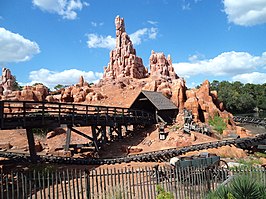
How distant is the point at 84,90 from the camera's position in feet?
147

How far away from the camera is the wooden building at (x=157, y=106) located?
26875 mm

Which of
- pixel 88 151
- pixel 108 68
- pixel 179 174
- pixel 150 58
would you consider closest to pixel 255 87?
pixel 150 58

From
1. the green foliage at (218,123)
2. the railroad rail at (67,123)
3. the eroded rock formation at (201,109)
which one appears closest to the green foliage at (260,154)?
the railroad rail at (67,123)

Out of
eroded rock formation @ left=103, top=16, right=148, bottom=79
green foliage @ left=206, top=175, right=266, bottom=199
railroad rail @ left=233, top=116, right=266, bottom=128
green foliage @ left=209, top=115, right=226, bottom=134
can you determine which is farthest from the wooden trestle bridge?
eroded rock formation @ left=103, top=16, right=148, bottom=79

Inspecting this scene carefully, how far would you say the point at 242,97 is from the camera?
227ft

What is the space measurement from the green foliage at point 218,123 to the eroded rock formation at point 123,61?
4781 cm

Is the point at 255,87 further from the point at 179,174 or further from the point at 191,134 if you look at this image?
the point at 179,174

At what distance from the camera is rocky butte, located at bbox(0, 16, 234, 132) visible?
3162 cm

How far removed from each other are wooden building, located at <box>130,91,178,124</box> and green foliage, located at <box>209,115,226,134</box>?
181 inches

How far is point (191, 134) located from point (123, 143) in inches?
248

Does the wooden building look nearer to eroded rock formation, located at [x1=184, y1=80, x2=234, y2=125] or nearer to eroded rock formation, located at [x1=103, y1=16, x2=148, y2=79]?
eroded rock formation, located at [x1=184, y1=80, x2=234, y2=125]

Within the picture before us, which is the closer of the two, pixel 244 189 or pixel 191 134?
pixel 244 189

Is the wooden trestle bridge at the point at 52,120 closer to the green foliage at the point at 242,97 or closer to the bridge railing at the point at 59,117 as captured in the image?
the bridge railing at the point at 59,117

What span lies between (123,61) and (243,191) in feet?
254
